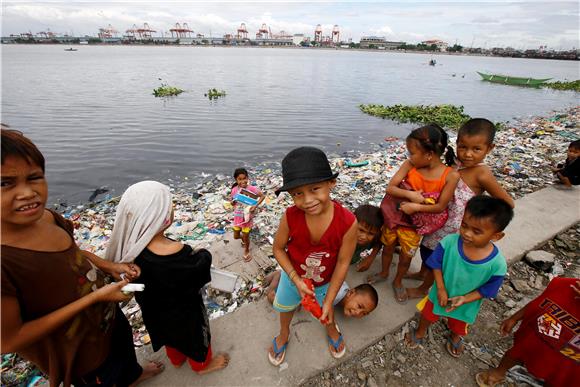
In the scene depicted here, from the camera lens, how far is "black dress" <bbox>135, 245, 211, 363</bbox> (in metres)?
1.72

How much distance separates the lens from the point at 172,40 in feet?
465

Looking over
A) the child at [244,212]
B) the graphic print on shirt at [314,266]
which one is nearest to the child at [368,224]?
the graphic print on shirt at [314,266]

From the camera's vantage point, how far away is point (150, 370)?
225cm

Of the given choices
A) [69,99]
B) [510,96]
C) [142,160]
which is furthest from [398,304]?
[510,96]

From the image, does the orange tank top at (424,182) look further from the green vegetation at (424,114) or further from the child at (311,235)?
the green vegetation at (424,114)

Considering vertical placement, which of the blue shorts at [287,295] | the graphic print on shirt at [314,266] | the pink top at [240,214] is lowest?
the pink top at [240,214]

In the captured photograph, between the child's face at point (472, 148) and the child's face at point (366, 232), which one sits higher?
the child's face at point (472, 148)

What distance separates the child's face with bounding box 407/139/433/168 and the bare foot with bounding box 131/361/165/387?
291 centimetres

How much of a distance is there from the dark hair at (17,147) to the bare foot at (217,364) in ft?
6.49

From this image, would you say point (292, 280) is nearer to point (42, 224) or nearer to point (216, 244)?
point (42, 224)

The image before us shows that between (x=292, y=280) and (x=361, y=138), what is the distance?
11127mm

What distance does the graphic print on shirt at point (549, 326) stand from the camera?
1.86m

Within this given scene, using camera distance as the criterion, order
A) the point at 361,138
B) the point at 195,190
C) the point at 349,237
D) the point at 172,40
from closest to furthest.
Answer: the point at 349,237
the point at 195,190
the point at 361,138
the point at 172,40

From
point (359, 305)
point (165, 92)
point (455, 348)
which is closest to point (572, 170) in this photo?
point (455, 348)
